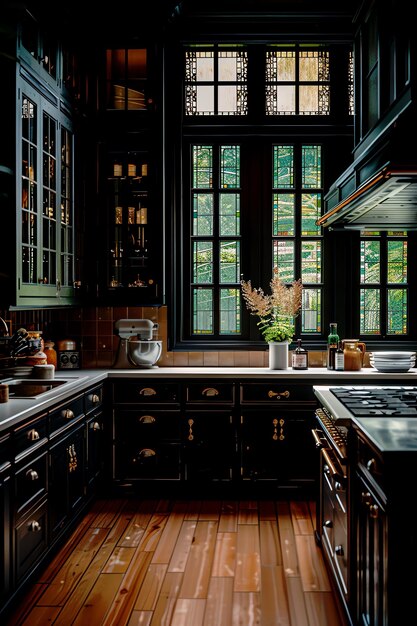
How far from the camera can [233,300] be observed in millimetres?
4848

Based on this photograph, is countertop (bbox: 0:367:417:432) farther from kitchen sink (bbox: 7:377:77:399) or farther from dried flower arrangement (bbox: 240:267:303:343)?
dried flower arrangement (bbox: 240:267:303:343)

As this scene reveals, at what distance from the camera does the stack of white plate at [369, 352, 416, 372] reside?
425 cm

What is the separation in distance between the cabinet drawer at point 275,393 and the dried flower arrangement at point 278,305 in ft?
1.39

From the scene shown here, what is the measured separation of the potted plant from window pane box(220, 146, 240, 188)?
0.86 meters

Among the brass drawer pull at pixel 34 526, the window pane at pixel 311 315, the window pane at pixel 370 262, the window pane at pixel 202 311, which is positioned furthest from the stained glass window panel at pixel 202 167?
the brass drawer pull at pixel 34 526

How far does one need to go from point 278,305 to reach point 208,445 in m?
1.21

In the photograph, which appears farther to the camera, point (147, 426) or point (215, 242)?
point (215, 242)

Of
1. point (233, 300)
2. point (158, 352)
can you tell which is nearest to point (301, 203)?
point (233, 300)

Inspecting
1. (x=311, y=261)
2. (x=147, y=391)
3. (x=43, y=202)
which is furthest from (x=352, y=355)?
(x=43, y=202)

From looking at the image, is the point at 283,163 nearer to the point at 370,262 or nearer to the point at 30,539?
the point at 370,262

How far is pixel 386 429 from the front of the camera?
2.06 meters

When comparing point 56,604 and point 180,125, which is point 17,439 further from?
point 180,125

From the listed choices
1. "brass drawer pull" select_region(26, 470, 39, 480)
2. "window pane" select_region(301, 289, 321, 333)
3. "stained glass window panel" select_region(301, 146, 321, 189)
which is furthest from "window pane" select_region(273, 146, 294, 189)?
"brass drawer pull" select_region(26, 470, 39, 480)

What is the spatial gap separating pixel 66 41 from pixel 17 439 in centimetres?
293
